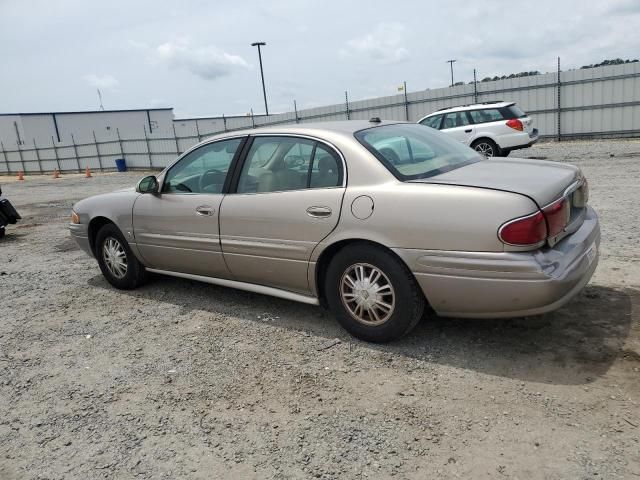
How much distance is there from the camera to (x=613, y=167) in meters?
10.5

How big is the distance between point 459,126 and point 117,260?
10454mm

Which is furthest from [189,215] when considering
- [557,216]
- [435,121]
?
[435,121]

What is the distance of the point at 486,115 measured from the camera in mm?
13039

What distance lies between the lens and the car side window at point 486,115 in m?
12.9

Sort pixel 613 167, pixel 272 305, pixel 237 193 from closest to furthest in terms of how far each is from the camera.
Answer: pixel 237 193
pixel 272 305
pixel 613 167

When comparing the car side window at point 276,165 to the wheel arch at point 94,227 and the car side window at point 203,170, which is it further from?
the wheel arch at point 94,227

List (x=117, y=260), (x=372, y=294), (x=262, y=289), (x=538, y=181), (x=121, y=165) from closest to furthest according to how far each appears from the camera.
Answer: (x=538, y=181) → (x=372, y=294) → (x=262, y=289) → (x=117, y=260) → (x=121, y=165)

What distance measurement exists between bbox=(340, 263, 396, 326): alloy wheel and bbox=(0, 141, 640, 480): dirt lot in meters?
0.23

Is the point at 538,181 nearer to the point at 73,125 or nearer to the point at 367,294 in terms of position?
the point at 367,294

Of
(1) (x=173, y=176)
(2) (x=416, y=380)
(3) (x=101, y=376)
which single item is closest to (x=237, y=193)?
(1) (x=173, y=176)

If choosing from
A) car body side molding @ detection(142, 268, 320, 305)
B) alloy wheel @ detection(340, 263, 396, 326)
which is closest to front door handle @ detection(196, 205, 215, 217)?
car body side molding @ detection(142, 268, 320, 305)

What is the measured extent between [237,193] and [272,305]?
1.04 metres

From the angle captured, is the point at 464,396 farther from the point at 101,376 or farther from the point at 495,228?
the point at 101,376

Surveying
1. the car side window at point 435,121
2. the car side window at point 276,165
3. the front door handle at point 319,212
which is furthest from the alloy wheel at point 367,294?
the car side window at point 435,121
